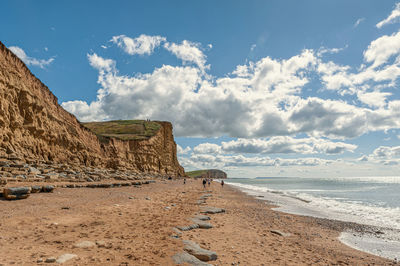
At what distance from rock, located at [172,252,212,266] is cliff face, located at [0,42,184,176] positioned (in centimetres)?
1845

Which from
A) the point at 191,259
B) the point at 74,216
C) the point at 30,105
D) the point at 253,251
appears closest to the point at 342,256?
the point at 253,251

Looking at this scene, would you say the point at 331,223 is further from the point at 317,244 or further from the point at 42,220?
the point at 42,220

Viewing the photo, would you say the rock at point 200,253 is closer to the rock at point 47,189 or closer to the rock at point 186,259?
the rock at point 186,259

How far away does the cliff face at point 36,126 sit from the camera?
20016 millimetres

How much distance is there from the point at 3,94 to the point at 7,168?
880cm

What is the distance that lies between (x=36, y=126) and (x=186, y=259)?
2531 cm

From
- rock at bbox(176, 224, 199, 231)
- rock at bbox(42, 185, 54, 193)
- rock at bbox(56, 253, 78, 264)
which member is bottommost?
rock at bbox(176, 224, 199, 231)

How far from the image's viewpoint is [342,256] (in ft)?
24.8

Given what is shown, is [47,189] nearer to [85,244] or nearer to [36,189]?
[36,189]

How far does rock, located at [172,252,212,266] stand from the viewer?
16.8 feet

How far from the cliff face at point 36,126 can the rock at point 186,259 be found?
1845 cm

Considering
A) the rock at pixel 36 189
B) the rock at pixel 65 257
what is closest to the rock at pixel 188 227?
the rock at pixel 65 257

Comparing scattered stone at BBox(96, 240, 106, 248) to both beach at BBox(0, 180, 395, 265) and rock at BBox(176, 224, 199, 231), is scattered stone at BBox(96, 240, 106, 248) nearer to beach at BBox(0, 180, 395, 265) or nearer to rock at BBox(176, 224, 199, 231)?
beach at BBox(0, 180, 395, 265)

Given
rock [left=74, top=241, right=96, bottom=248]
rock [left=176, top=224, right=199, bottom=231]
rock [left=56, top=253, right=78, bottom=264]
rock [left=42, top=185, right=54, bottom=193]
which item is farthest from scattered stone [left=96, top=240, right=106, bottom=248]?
rock [left=42, top=185, right=54, bottom=193]
